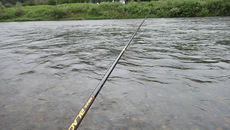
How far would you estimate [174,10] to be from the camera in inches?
1103

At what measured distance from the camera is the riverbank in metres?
27.6

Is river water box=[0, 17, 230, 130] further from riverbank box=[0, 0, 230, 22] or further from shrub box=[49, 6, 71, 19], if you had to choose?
shrub box=[49, 6, 71, 19]

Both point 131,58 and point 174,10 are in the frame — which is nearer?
point 131,58

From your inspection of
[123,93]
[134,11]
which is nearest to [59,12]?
[134,11]

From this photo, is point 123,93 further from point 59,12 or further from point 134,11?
point 59,12

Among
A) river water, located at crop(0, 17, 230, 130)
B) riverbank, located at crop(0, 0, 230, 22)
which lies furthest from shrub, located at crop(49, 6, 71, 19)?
river water, located at crop(0, 17, 230, 130)

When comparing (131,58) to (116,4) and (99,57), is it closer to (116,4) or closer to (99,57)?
(99,57)

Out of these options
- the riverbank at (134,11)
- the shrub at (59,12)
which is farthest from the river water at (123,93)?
the shrub at (59,12)

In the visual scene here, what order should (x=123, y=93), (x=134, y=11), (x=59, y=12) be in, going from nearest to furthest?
(x=123, y=93)
(x=134, y=11)
(x=59, y=12)

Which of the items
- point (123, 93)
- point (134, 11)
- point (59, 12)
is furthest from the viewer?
point (59, 12)

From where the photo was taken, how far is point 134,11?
109 ft

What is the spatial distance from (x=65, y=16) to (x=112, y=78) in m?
37.2

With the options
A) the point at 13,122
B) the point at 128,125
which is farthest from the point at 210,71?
the point at 13,122

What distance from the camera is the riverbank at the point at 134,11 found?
27.6 metres
